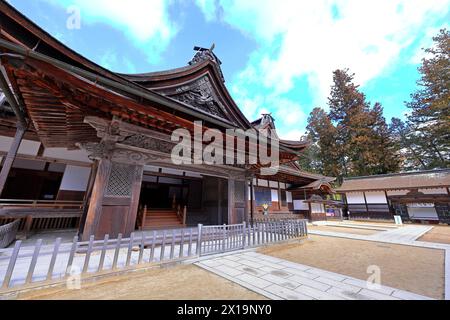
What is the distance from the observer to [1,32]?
106 inches

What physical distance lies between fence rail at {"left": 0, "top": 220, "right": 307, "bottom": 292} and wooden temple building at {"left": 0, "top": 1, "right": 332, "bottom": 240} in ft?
2.73

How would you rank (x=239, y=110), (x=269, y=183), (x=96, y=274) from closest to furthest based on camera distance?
1. (x=96, y=274)
2. (x=239, y=110)
3. (x=269, y=183)

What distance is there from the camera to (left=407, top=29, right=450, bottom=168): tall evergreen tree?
20578mm

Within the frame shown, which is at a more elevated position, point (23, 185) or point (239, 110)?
point (239, 110)

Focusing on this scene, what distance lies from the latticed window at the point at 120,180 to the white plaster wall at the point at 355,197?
24719mm

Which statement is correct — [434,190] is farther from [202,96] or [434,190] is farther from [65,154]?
[65,154]

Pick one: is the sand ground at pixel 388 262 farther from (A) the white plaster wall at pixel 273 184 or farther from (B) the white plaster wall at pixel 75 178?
(B) the white plaster wall at pixel 75 178

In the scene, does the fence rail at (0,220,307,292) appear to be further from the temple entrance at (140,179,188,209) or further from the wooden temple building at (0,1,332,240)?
the temple entrance at (140,179,188,209)

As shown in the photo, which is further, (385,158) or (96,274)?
(385,158)

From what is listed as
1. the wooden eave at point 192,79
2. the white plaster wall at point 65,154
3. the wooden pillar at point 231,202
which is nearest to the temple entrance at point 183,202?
the wooden pillar at point 231,202

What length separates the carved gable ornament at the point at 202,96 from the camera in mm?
7223

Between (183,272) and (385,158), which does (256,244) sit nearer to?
(183,272)

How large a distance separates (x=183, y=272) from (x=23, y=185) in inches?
409
